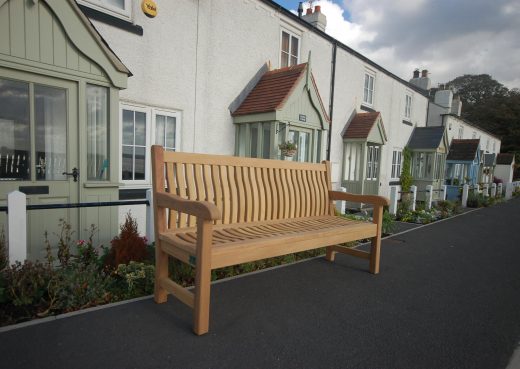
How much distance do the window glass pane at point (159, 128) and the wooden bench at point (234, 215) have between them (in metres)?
2.79

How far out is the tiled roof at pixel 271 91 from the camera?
6.45m

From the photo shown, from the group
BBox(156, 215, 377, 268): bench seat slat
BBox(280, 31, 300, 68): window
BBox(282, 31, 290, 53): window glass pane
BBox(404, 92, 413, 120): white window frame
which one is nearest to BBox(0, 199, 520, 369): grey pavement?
BBox(156, 215, 377, 268): bench seat slat

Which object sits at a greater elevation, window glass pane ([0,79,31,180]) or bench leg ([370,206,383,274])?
window glass pane ([0,79,31,180])

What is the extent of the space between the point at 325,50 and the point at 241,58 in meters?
3.44

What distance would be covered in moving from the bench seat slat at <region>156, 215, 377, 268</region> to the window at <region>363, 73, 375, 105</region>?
8.81 metres

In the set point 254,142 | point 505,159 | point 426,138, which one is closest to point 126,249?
point 254,142

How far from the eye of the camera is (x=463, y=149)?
18047mm

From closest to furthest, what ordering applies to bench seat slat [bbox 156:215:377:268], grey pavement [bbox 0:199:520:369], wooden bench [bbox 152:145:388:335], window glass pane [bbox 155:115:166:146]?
grey pavement [bbox 0:199:520:369] < wooden bench [bbox 152:145:388:335] < bench seat slat [bbox 156:215:377:268] < window glass pane [bbox 155:115:166:146]

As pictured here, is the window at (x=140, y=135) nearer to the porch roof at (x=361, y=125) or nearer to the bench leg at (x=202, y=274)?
the bench leg at (x=202, y=274)

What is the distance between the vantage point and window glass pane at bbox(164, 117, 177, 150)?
5879mm

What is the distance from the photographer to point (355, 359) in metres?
2.09

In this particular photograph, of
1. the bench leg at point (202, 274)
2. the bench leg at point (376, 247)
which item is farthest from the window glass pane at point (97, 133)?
the bench leg at point (376, 247)

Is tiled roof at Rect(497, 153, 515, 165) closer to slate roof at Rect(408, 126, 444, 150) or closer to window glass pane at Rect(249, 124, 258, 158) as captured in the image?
slate roof at Rect(408, 126, 444, 150)

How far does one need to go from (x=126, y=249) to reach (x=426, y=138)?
14605 mm
